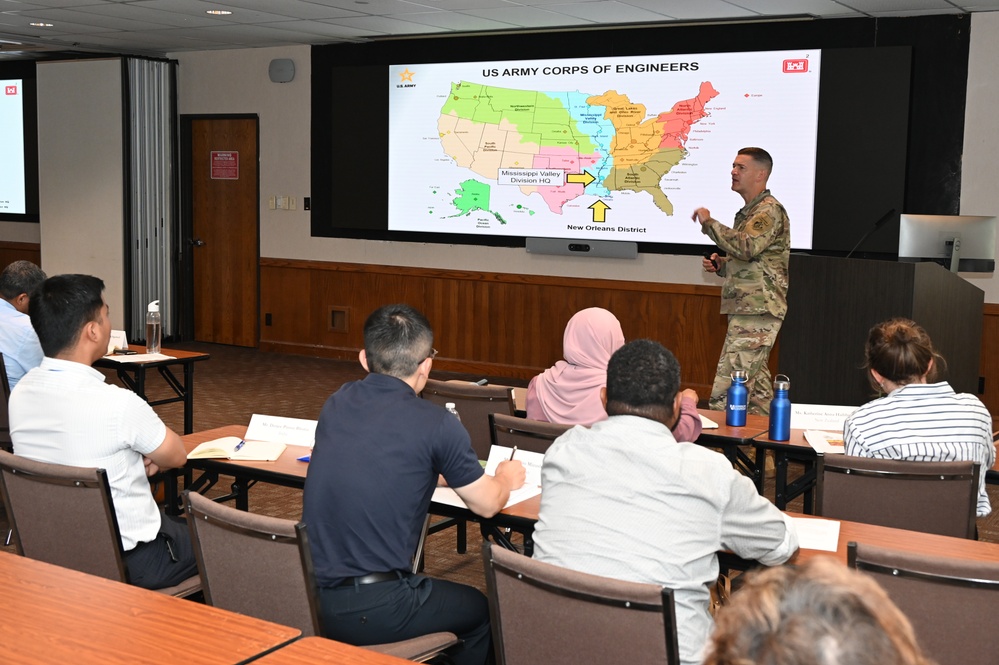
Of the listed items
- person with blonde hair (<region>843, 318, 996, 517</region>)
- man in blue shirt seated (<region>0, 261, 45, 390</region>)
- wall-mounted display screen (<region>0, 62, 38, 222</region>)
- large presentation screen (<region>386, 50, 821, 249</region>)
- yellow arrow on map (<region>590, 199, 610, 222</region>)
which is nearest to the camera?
person with blonde hair (<region>843, 318, 996, 517</region>)

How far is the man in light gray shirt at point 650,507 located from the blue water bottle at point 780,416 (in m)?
1.53

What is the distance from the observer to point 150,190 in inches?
420

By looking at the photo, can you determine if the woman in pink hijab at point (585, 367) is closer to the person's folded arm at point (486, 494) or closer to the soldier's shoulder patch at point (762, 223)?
the person's folded arm at point (486, 494)

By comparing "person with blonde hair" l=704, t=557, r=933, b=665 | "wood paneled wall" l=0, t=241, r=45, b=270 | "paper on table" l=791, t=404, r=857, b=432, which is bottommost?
"paper on table" l=791, t=404, r=857, b=432

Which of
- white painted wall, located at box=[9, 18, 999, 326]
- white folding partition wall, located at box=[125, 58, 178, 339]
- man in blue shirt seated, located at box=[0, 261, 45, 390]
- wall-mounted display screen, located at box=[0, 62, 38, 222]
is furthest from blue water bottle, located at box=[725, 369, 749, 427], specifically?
wall-mounted display screen, located at box=[0, 62, 38, 222]

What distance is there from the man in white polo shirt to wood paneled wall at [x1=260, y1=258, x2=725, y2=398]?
569 centimetres

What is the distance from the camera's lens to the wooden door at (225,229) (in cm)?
1046

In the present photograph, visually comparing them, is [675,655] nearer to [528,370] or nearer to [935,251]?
[935,251]

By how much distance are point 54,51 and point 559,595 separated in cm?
1077

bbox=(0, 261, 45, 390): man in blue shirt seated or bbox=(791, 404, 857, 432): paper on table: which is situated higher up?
bbox=(0, 261, 45, 390): man in blue shirt seated

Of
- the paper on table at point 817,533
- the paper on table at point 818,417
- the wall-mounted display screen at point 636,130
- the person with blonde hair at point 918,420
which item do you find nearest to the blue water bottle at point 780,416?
the paper on table at point 818,417

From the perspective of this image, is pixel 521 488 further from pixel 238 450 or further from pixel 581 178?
pixel 581 178

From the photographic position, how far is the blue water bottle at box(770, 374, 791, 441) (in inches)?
152

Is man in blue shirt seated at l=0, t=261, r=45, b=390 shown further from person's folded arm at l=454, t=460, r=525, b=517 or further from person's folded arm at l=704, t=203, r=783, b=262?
person's folded arm at l=704, t=203, r=783, b=262
